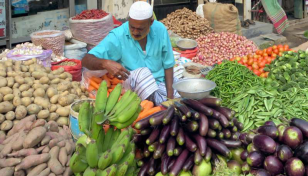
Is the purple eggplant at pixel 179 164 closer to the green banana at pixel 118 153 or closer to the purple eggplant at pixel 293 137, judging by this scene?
the green banana at pixel 118 153

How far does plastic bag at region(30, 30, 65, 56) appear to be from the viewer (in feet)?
16.8

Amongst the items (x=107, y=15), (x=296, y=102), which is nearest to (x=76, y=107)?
(x=296, y=102)

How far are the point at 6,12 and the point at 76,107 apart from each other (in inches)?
119

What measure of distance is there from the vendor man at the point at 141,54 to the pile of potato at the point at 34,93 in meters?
0.46

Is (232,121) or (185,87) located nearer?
(232,121)

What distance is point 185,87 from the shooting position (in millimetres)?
3680

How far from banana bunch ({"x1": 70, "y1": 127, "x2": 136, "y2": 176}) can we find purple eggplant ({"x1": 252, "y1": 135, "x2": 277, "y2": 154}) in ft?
3.25

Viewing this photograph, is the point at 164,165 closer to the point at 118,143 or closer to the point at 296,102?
the point at 118,143

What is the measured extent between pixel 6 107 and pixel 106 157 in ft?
5.38

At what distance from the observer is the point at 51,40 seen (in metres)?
5.14

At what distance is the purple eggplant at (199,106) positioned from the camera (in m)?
2.91

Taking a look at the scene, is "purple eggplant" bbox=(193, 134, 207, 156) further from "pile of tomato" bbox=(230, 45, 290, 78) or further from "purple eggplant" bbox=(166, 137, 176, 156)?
"pile of tomato" bbox=(230, 45, 290, 78)

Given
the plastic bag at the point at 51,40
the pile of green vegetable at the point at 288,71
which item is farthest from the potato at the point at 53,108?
the pile of green vegetable at the point at 288,71

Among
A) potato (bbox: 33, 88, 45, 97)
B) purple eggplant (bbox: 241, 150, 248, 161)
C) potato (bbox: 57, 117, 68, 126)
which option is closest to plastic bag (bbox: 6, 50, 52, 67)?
potato (bbox: 33, 88, 45, 97)
